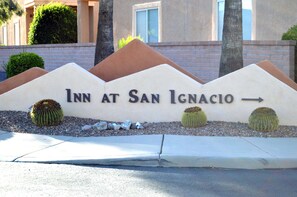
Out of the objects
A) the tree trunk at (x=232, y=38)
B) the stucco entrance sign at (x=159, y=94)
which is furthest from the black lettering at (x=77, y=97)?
the tree trunk at (x=232, y=38)

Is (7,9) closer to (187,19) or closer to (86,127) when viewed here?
(187,19)

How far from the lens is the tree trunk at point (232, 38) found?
493 inches

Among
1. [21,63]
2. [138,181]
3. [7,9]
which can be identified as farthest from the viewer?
[7,9]

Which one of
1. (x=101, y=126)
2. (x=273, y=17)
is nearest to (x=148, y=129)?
(x=101, y=126)

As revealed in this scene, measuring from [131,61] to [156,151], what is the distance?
4.69 meters

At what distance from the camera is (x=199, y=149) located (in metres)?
9.12

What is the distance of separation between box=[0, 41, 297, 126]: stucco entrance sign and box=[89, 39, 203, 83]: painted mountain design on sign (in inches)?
7.0

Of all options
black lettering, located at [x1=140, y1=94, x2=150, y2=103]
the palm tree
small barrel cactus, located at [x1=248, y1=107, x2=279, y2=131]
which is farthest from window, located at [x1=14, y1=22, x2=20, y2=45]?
small barrel cactus, located at [x1=248, y1=107, x2=279, y2=131]

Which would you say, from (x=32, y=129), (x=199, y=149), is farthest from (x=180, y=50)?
(x=199, y=149)

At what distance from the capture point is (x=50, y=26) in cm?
2583

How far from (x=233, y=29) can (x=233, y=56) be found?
659 millimetres

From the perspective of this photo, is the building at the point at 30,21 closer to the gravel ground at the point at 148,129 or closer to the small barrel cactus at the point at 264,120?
the gravel ground at the point at 148,129

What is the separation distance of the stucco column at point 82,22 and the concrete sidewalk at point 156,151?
47.9 feet

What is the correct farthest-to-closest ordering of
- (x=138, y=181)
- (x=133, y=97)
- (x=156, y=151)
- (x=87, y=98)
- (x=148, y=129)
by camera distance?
(x=87, y=98) < (x=133, y=97) < (x=148, y=129) < (x=156, y=151) < (x=138, y=181)
